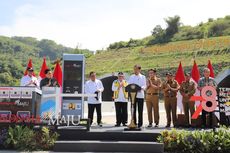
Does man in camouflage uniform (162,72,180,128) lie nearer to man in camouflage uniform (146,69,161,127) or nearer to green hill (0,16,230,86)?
man in camouflage uniform (146,69,161,127)

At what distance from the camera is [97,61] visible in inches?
1806

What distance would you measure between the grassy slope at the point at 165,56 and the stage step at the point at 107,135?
25528mm

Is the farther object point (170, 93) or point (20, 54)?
point (20, 54)

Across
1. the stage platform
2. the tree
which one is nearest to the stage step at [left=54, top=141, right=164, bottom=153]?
the stage platform

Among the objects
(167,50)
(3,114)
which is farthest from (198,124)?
(167,50)

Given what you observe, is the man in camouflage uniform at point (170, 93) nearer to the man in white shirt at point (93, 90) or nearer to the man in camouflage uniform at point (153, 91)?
the man in camouflage uniform at point (153, 91)

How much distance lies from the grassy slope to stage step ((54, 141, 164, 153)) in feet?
85.1

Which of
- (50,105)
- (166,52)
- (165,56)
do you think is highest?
(166,52)

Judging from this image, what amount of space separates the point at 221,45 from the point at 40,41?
97829 millimetres

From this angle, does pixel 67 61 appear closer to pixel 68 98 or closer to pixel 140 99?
pixel 68 98

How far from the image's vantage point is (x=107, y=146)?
7078mm

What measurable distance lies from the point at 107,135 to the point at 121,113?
1673 mm

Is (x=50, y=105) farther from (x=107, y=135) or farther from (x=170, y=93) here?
(x=170, y=93)

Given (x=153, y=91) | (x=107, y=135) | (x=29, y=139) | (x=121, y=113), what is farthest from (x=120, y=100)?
(x=29, y=139)
